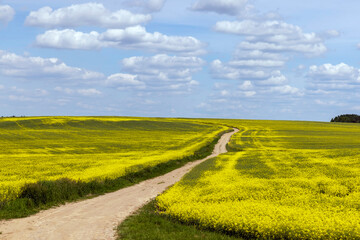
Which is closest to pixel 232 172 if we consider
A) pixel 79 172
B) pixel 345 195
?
pixel 345 195

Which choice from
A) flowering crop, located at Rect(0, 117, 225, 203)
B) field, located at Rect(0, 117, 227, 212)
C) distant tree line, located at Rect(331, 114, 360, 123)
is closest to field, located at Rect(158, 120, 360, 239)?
field, located at Rect(0, 117, 227, 212)

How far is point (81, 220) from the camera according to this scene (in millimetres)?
17969

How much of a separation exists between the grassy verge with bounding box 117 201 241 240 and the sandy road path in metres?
0.67

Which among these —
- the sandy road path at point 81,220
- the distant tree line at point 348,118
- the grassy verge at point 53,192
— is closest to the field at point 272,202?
the sandy road path at point 81,220

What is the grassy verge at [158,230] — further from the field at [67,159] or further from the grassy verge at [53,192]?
the field at [67,159]

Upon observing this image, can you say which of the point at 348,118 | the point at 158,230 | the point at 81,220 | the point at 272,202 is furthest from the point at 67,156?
the point at 348,118

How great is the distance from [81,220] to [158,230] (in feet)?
14.7

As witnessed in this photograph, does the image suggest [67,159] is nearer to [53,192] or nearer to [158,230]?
[53,192]

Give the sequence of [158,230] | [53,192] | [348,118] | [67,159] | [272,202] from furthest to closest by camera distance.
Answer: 1. [348,118]
2. [67,159]
3. [53,192]
4. [272,202]
5. [158,230]

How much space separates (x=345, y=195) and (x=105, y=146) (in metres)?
41.2

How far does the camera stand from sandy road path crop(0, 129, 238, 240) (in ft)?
51.2

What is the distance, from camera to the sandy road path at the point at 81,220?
615 inches

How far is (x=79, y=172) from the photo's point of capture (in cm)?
3022

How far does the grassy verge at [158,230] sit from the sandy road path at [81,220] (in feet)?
2.19
